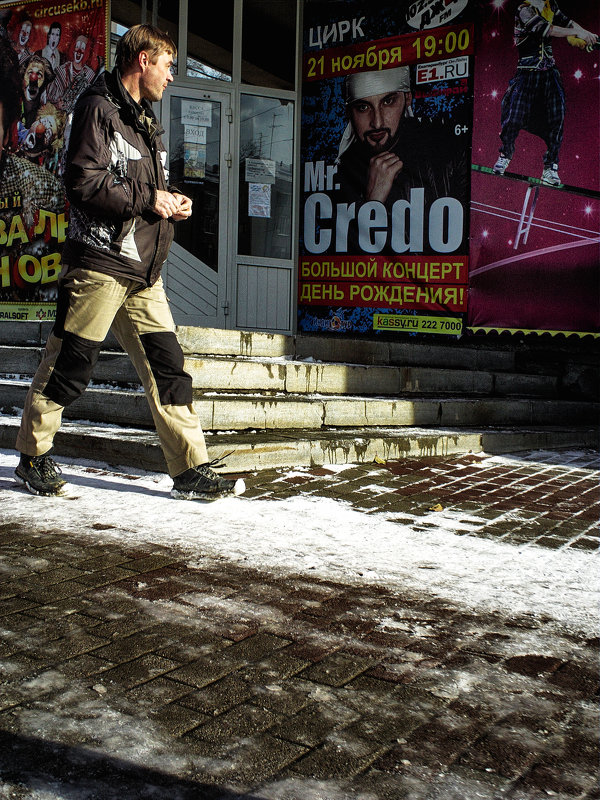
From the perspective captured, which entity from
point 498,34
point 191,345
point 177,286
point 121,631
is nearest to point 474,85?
point 498,34

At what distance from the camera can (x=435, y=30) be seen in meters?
9.48

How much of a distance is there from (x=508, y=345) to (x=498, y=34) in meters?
3.46

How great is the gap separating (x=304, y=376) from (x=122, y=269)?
2794 millimetres

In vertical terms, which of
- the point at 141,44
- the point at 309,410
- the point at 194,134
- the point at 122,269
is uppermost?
the point at 194,134

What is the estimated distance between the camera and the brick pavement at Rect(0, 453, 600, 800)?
1758 millimetres

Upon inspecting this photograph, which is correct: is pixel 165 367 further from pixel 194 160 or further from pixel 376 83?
pixel 376 83

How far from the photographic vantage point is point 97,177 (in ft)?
12.8

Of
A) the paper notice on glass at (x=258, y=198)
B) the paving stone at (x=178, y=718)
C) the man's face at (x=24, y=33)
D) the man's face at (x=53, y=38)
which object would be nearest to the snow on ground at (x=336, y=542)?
the paving stone at (x=178, y=718)

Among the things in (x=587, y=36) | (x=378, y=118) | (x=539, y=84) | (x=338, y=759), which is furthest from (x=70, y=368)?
(x=587, y=36)

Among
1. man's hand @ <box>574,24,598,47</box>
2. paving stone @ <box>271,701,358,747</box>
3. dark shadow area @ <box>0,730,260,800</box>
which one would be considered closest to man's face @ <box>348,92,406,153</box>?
man's hand @ <box>574,24,598,47</box>

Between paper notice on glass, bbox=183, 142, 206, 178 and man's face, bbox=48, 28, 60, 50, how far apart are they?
6.46 feet

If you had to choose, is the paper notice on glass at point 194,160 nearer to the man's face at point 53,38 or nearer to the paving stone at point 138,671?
the man's face at point 53,38

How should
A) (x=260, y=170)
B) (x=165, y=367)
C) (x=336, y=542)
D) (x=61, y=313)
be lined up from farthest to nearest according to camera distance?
(x=260, y=170) < (x=165, y=367) < (x=61, y=313) < (x=336, y=542)

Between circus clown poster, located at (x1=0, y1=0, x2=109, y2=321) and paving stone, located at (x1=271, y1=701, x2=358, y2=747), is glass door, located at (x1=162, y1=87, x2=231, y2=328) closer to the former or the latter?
circus clown poster, located at (x1=0, y1=0, x2=109, y2=321)
